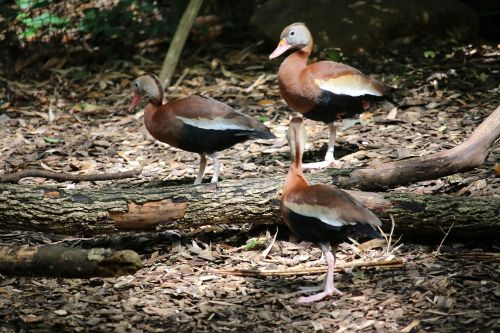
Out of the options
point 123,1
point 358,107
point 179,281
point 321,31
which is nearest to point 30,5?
point 123,1

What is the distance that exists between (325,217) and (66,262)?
1.44 meters

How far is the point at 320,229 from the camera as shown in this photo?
4.20m

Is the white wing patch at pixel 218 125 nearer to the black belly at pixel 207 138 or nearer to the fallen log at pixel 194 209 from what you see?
the black belly at pixel 207 138

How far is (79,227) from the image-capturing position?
479cm

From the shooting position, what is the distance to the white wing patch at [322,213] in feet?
13.5

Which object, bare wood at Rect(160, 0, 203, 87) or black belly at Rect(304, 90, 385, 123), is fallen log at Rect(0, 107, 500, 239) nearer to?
black belly at Rect(304, 90, 385, 123)

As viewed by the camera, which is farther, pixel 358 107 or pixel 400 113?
pixel 400 113

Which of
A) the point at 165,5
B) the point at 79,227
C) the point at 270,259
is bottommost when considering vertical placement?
the point at 270,259

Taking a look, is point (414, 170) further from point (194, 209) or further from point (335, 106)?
point (194, 209)

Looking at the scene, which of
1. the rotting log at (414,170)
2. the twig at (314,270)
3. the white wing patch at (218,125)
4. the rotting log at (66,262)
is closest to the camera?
the rotting log at (66,262)

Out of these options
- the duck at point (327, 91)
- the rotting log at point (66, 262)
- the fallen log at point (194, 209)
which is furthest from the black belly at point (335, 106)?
the rotting log at point (66, 262)

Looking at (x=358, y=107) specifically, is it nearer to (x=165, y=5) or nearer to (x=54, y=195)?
(x=54, y=195)

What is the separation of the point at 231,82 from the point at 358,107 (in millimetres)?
2406

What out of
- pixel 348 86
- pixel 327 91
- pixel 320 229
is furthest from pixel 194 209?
pixel 348 86
